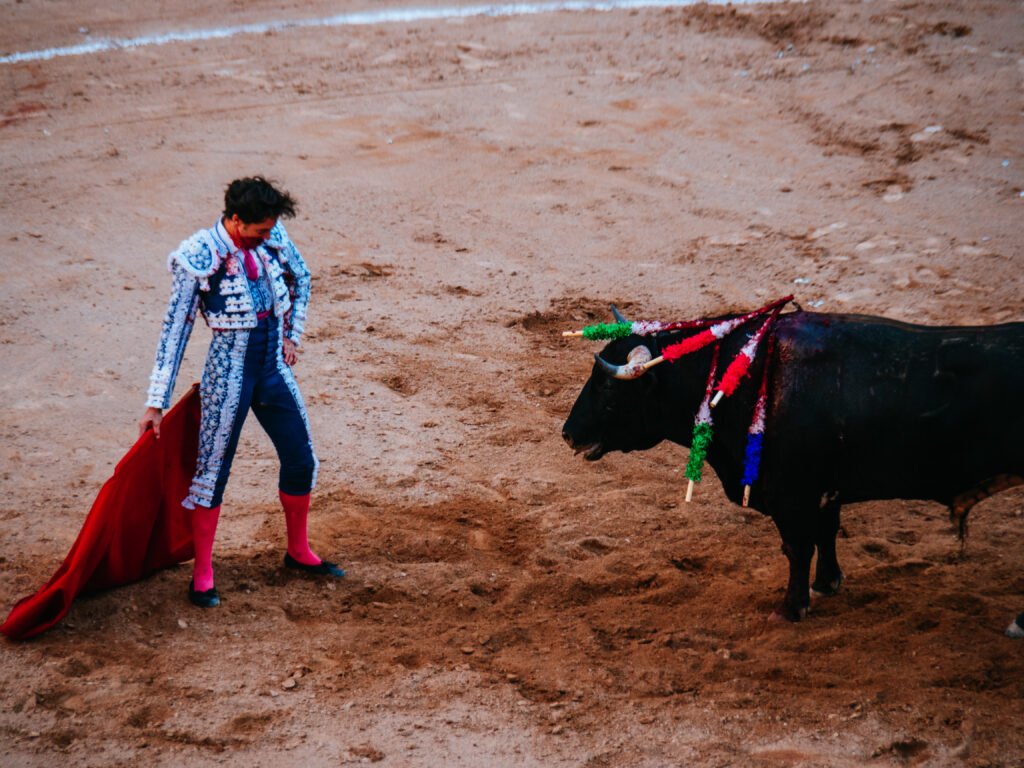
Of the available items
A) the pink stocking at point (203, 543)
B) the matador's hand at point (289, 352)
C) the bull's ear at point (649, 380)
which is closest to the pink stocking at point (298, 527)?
the pink stocking at point (203, 543)

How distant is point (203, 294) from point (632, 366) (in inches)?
76.7

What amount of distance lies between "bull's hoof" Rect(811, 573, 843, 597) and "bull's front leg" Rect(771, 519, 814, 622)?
0.60 feet

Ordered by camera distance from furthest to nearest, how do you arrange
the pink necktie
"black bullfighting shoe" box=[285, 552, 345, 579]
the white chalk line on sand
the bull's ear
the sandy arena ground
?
the white chalk line on sand, "black bullfighting shoe" box=[285, 552, 345, 579], the bull's ear, the pink necktie, the sandy arena ground

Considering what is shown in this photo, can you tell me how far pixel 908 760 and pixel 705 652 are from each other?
39.0 inches

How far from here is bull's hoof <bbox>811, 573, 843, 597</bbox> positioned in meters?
4.92

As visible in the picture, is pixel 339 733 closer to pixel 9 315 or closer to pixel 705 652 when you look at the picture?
pixel 705 652

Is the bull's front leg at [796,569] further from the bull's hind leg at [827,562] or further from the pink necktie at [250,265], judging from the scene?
the pink necktie at [250,265]

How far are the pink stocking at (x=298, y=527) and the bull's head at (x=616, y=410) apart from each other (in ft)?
4.38

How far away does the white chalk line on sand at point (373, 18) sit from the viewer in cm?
1240

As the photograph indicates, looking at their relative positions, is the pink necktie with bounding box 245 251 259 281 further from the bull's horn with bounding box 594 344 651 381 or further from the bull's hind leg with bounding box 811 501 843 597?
the bull's hind leg with bounding box 811 501 843 597

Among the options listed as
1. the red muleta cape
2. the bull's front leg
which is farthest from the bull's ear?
the red muleta cape

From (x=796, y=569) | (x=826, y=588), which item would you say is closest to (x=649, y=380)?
(x=796, y=569)

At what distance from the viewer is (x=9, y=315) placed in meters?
7.50

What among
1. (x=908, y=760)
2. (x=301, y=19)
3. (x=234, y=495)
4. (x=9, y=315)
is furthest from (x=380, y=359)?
(x=301, y=19)
